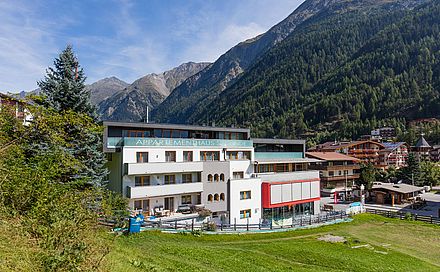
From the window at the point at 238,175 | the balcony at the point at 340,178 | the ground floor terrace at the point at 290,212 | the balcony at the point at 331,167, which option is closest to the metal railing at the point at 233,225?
the ground floor terrace at the point at 290,212

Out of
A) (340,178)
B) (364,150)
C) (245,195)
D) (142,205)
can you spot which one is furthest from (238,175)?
(364,150)

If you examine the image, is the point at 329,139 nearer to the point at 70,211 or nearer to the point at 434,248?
the point at 434,248

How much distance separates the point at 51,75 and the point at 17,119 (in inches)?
524

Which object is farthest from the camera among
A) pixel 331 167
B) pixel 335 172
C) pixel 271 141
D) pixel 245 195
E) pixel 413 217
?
pixel 335 172

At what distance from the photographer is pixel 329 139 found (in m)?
149

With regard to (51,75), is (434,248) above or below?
below

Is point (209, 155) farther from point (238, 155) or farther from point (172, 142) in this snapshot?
point (172, 142)

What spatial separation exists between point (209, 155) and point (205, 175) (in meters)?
2.80

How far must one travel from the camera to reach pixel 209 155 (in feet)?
117

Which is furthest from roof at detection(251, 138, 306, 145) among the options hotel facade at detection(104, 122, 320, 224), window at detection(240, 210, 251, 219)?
window at detection(240, 210, 251, 219)

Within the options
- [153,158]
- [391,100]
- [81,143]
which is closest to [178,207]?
[153,158]

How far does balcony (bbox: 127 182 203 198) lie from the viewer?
28955 millimetres

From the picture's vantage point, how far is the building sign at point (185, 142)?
30078 millimetres

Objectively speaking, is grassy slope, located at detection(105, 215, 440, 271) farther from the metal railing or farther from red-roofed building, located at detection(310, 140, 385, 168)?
red-roofed building, located at detection(310, 140, 385, 168)
